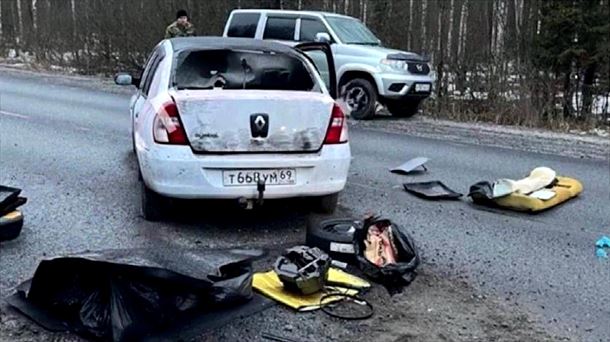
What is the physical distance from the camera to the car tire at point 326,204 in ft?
23.4

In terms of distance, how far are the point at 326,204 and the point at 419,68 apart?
9.53 metres

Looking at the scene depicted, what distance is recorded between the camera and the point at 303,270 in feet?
16.7

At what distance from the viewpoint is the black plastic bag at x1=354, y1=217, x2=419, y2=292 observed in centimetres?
540

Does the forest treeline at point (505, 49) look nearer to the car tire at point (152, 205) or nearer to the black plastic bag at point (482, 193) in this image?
the black plastic bag at point (482, 193)

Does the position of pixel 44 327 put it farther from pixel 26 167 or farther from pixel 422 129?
pixel 422 129

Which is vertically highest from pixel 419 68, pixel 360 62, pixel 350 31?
pixel 350 31

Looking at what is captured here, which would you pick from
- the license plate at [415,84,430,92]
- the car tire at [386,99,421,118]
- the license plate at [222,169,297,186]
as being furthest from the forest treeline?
the license plate at [222,169,297,186]

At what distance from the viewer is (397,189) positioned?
29.2 feet

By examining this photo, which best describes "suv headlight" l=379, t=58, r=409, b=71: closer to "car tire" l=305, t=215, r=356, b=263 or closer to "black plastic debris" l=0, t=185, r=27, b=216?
"car tire" l=305, t=215, r=356, b=263

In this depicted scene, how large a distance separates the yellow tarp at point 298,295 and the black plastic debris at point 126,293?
236mm

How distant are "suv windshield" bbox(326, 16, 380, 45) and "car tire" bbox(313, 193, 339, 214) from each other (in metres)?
9.59

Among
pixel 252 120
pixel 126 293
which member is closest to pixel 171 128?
pixel 252 120

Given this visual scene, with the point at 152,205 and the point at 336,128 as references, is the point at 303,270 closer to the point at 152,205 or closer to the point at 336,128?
the point at 336,128

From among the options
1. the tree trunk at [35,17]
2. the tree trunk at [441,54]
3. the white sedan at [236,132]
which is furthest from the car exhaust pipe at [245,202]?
the tree trunk at [35,17]
